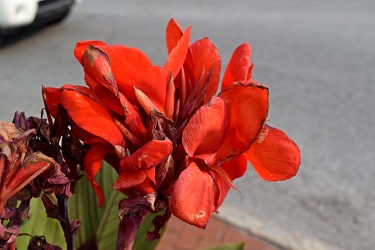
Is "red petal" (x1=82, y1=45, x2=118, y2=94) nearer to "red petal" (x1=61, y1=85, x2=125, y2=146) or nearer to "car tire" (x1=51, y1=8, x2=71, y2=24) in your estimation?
"red petal" (x1=61, y1=85, x2=125, y2=146)

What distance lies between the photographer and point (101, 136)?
2.03ft

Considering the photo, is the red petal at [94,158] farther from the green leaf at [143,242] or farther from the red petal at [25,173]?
the green leaf at [143,242]

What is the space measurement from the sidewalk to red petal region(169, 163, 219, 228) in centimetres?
239

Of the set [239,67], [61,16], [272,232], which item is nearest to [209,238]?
[272,232]

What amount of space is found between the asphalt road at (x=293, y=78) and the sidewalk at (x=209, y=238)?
0.08 m

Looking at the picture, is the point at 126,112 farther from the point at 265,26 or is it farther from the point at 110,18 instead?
the point at 110,18

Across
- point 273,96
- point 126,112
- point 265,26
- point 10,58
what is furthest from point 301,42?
point 126,112

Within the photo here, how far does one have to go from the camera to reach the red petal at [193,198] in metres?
0.60

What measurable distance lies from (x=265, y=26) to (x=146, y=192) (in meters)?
6.83

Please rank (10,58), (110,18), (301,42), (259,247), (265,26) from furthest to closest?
1. (110,18)
2. (265,26)
3. (301,42)
4. (10,58)
5. (259,247)

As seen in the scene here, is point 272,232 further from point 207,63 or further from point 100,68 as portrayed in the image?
point 100,68

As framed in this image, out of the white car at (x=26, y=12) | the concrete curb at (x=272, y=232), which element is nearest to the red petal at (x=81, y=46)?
the concrete curb at (x=272, y=232)

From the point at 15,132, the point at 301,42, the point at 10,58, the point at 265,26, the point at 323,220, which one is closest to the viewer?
the point at 15,132

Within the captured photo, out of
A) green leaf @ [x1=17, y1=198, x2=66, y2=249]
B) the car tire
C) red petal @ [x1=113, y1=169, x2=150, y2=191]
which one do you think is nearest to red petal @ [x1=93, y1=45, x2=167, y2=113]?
red petal @ [x1=113, y1=169, x2=150, y2=191]
